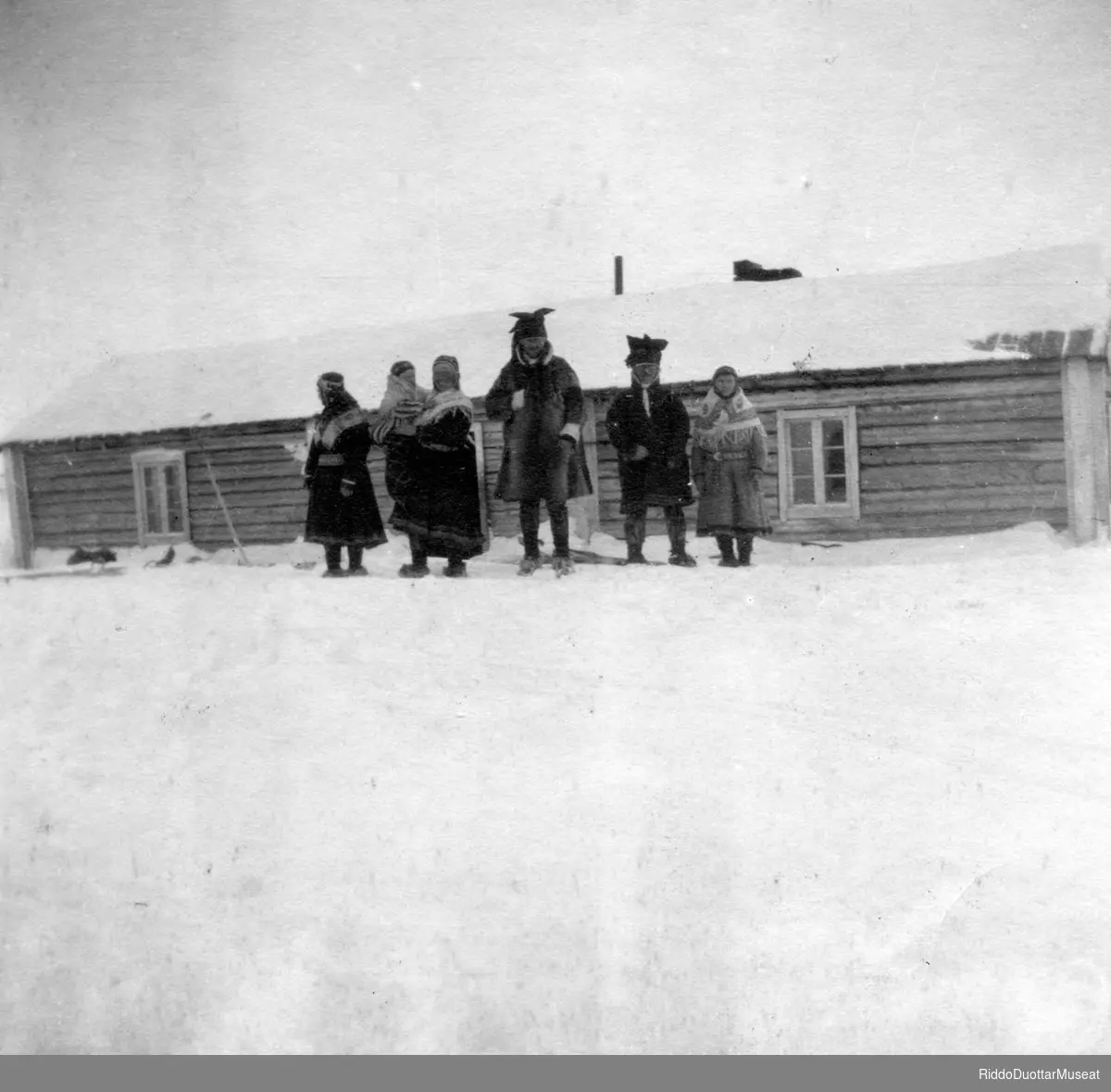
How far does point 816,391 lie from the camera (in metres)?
8.45

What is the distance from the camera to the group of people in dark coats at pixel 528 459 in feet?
21.4

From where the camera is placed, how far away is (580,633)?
17.3 ft

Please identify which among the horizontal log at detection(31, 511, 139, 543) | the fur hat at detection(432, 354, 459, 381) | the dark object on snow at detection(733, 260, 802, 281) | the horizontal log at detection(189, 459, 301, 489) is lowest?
the horizontal log at detection(31, 511, 139, 543)

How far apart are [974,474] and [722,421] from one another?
1862 mm

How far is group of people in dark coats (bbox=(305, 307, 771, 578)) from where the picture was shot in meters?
6.51

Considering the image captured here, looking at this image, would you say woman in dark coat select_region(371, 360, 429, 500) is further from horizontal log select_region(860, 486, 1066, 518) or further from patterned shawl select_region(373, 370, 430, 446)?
horizontal log select_region(860, 486, 1066, 518)

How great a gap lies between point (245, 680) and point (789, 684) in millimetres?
2473

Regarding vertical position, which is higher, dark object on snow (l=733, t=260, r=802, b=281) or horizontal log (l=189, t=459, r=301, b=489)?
dark object on snow (l=733, t=260, r=802, b=281)

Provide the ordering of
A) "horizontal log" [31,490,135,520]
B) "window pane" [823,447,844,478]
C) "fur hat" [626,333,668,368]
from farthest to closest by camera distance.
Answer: "horizontal log" [31,490,135,520] < "window pane" [823,447,844,478] < "fur hat" [626,333,668,368]

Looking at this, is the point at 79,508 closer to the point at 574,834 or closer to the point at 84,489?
the point at 84,489

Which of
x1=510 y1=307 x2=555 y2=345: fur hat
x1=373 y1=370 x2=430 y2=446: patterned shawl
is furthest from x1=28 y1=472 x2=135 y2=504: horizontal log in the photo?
x1=510 y1=307 x2=555 y2=345: fur hat

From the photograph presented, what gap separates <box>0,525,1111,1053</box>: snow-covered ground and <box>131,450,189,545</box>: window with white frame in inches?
162

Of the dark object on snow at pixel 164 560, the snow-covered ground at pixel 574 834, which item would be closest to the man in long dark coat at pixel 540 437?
the snow-covered ground at pixel 574 834

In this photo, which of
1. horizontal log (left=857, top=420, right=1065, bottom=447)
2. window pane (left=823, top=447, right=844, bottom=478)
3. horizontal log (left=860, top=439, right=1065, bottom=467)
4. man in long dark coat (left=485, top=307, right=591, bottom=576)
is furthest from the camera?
A: window pane (left=823, top=447, right=844, bottom=478)
